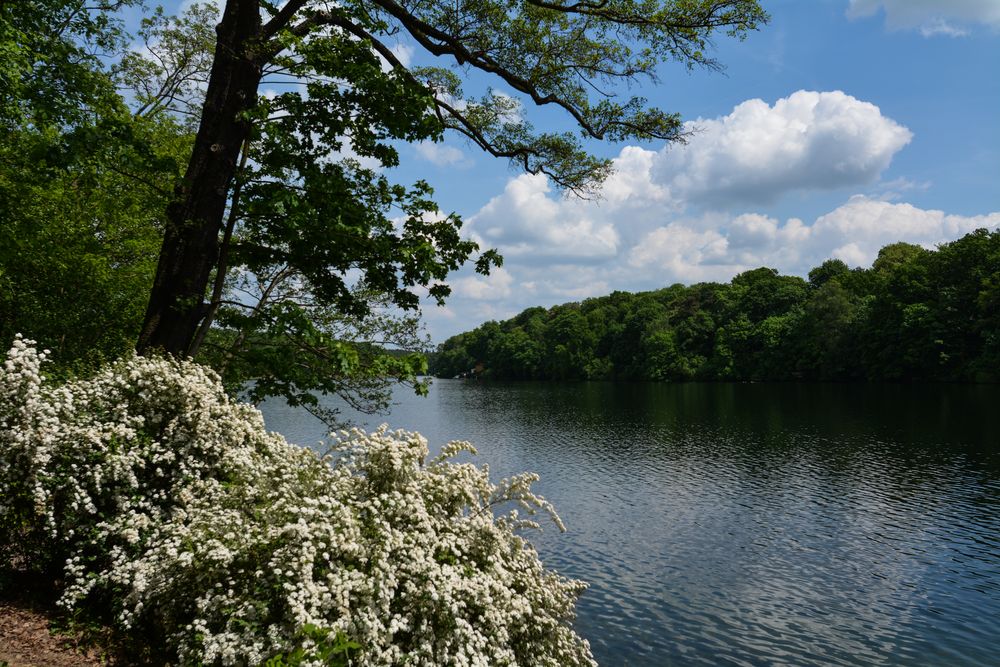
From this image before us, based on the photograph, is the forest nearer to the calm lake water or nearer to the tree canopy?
the calm lake water

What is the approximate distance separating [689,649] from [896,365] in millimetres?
87182

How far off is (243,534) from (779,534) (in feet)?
72.8

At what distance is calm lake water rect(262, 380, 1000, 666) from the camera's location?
15.9 m

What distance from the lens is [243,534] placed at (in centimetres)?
672

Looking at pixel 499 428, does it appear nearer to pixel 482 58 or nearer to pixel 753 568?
pixel 753 568

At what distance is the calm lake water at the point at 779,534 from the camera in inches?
627

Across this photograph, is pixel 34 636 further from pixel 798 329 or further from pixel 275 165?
pixel 798 329

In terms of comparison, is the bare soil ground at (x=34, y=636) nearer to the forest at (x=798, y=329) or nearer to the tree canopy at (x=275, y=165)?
the tree canopy at (x=275, y=165)

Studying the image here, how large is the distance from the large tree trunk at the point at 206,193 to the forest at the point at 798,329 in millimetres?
36720

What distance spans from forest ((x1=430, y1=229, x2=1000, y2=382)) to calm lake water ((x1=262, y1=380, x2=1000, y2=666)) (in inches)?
744

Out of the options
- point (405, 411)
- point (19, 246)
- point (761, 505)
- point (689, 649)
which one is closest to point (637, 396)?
point (405, 411)

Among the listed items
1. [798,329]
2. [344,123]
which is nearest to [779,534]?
[344,123]

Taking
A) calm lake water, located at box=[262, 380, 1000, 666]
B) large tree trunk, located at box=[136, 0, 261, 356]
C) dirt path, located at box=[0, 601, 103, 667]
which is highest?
large tree trunk, located at box=[136, 0, 261, 356]

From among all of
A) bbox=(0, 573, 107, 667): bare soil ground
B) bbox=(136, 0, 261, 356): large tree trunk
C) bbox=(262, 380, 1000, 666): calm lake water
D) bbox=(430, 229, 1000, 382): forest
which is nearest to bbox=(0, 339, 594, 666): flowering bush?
bbox=(0, 573, 107, 667): bare soil ground
